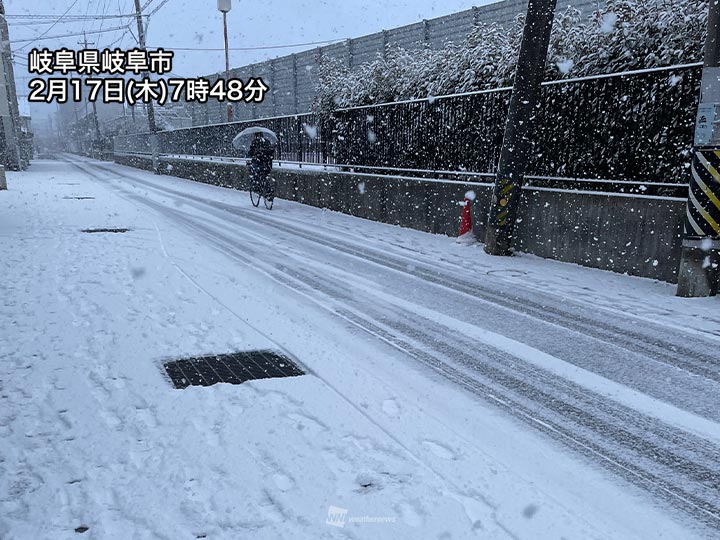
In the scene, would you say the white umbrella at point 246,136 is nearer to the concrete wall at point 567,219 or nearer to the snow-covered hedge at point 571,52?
the snow-covered hedge at point 571,52

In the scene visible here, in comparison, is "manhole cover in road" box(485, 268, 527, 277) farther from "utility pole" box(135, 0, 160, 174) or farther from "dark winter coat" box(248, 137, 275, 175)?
"utility pole" box(135, 0, 160, 174)

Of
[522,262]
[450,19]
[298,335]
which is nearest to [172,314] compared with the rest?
[298,335]

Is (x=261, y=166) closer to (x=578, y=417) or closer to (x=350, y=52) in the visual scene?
(x=350, y=52)

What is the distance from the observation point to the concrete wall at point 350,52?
17.5 meters

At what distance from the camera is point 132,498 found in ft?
8.87

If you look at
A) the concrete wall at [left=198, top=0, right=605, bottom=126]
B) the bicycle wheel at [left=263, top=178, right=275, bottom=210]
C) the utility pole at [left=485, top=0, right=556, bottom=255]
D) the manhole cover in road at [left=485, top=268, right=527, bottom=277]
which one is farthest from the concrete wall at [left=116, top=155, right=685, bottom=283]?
the concrete wall at [left=198, top=0, right=605, bottom=126]

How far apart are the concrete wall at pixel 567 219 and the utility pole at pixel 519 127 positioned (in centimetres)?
42

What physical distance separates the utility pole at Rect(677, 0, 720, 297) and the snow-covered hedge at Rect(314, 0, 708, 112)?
58.7 inches

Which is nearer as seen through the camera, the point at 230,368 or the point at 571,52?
the point at 230,368

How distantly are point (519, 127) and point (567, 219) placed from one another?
1.60 m

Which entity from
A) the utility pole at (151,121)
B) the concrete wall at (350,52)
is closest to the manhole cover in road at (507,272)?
the concrete wall at (350,52)

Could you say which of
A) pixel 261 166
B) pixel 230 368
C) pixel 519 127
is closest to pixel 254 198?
pixel 261 166

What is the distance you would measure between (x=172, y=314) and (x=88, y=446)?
8.55 feet

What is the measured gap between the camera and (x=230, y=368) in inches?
171
